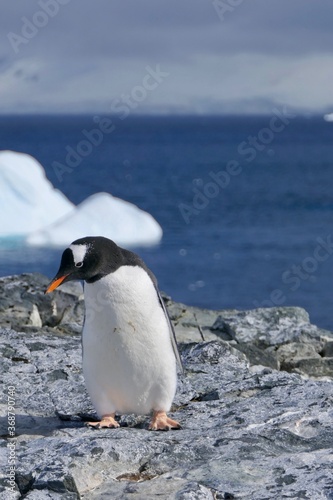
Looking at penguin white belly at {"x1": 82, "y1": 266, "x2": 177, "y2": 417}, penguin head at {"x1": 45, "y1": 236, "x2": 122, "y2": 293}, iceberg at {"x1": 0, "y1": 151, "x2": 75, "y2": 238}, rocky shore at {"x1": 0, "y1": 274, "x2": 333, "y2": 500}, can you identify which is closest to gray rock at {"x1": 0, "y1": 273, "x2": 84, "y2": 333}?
rocky shore at {"x1": 0, "y1": 274, "x2": 333, "y2": 500}

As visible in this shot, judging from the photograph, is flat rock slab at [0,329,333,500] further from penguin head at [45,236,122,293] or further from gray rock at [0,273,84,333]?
gray rock at [0,273,84,333]

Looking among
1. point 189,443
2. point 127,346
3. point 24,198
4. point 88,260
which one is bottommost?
point 24,198

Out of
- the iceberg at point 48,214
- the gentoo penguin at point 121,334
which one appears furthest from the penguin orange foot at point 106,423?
the iceberg at point 48,214

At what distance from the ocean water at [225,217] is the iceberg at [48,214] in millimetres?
1515

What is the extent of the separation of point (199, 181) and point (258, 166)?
12.8m

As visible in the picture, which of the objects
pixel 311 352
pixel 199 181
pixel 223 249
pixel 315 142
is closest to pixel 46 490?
pixel 311 352

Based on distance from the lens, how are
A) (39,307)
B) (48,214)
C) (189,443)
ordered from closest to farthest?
(189,443), (39,307), (48,214)

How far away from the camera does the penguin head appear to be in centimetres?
442

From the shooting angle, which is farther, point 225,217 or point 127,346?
point 225,217

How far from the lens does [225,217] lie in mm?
44938

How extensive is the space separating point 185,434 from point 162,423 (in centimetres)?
24

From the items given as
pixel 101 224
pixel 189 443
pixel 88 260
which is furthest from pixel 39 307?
pixel 101 224

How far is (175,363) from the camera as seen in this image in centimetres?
A: 488

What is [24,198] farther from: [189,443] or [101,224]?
[189,443]
